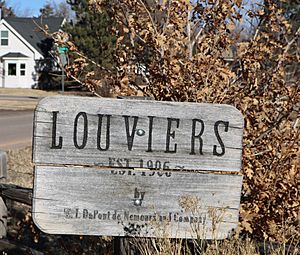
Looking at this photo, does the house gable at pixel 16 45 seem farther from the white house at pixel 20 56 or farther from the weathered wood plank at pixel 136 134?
the weathered wood plank at pixel 136 134

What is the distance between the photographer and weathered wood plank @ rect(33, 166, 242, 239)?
2.97 m

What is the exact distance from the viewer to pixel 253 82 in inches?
169

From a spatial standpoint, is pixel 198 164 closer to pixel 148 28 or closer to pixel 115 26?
pixel 148 28

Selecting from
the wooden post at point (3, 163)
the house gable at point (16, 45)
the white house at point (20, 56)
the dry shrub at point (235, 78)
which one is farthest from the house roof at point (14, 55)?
the dry shrub at point (235, 78)

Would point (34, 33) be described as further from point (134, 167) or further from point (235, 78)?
point (134, 167)

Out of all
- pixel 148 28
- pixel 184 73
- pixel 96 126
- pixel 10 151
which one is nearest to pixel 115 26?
pixel 148 28

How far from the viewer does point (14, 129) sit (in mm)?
18359

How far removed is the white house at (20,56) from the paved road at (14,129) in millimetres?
23731

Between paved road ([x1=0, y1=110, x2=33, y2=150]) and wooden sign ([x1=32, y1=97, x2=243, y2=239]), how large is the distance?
10.8 m

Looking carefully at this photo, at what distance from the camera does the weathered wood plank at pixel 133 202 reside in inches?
117

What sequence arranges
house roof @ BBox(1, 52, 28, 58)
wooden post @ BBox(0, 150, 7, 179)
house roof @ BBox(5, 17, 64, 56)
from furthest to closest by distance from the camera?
1. house roof @ BBox(5, 17, 64, 56)
2. house roof @ BBox(1, 52, 28, 58)
3. wooden post @ BBox(0, 150, 7, 179)

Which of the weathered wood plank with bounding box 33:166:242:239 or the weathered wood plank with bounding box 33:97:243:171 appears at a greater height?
the weathered wood plank with bounding box 33:97:243:171

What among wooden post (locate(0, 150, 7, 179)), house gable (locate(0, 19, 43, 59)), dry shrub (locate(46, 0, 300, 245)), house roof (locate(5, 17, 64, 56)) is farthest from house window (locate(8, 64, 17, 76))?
dry shrub (locate(46, 0, 300, 245))

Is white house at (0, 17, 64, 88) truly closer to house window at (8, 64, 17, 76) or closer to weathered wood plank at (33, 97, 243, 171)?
house window at (8, 64, 17, 76)
